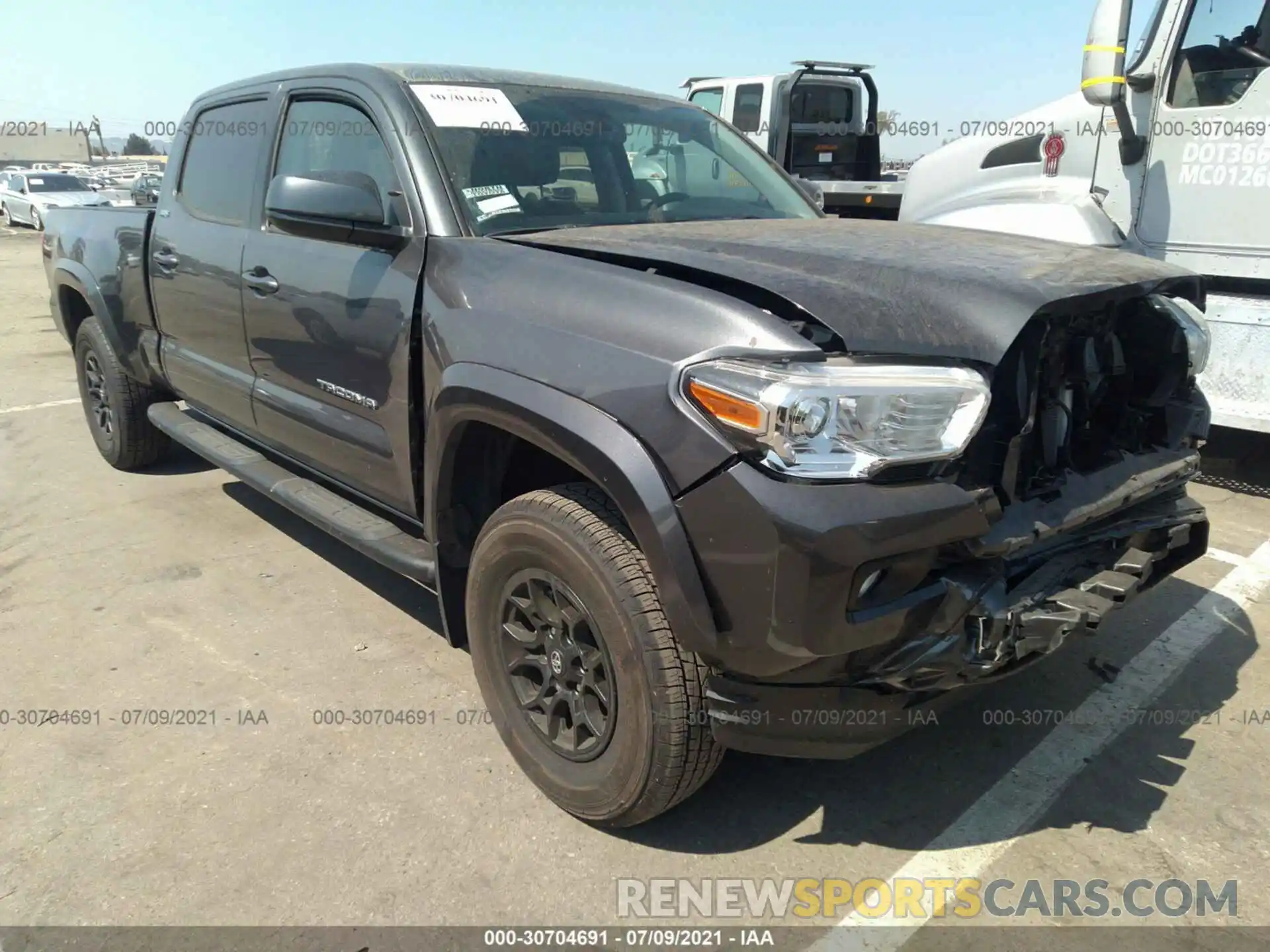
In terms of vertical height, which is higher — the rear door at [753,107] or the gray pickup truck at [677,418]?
the rear door at [753,107]

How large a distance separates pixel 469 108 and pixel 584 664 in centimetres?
184

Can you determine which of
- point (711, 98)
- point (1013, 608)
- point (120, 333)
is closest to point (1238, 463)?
point (1013, 608)

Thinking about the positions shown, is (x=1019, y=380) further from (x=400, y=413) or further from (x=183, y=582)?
(x=183, y=582)

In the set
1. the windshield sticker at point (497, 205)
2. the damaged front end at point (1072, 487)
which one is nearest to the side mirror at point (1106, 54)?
the damaged front end at point (1072, 487)

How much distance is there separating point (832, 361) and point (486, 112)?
1.73 metres

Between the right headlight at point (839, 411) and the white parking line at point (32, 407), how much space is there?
6805 mm

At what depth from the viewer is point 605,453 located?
204 centimetres

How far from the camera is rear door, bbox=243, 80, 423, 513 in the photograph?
112 inches

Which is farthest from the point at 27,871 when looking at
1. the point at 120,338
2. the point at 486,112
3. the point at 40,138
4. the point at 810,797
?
the point at 40,138

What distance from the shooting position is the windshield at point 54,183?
26.7 m

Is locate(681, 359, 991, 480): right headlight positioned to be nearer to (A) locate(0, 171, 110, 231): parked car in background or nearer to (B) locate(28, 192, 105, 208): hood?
(B) locate(28, 192, 105, 208): hood

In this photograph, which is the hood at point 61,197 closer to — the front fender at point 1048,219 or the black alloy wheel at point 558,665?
the front fender at point 1048,219

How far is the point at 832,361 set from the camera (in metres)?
Result: 1.90

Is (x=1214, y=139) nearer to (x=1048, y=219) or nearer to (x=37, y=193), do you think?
(x=1048, y=219)
